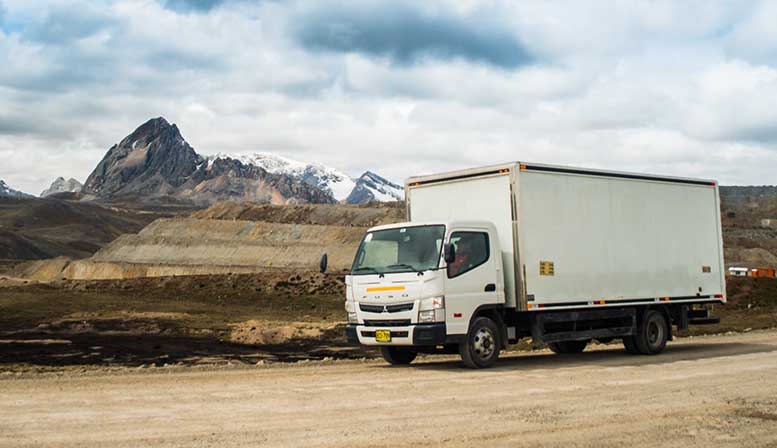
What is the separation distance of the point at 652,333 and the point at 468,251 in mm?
6236

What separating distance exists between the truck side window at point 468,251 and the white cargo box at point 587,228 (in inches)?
24.2

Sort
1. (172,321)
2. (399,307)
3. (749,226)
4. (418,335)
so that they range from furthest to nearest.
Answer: (749,226), (172,321), (399,307), (418,335)

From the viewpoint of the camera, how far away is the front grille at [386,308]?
1533 cm

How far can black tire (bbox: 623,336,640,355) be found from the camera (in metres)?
19.1

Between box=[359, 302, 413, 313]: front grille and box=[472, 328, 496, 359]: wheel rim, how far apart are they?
1.62m

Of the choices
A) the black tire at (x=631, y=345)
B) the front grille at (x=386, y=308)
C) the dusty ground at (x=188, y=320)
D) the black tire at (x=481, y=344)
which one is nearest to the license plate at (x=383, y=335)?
the front grille at (x=386, y=308)

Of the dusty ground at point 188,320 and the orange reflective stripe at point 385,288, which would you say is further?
the dusty ground at point 188,320

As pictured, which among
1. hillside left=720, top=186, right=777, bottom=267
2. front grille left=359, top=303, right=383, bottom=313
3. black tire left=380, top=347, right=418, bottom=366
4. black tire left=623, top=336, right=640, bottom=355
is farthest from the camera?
hillside left=720, top=186, right=777, bottom=267

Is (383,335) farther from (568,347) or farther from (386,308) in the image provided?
(568,347)

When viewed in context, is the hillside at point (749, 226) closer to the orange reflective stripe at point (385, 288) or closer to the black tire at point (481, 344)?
the black tire at point (481, 344)

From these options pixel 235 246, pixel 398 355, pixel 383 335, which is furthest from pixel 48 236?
pixel 383 335

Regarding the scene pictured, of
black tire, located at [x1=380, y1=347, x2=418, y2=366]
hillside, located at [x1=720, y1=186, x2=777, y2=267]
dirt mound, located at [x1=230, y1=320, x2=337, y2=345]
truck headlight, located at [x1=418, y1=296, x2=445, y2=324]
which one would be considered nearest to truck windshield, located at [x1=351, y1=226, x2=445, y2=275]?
truck headlight, located at [x1=418, y1=296, x2=445, y2=324]

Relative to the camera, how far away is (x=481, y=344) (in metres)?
16.2

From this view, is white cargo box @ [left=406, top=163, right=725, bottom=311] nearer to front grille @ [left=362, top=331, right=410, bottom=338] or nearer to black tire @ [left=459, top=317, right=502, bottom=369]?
black tire @ [left=459, top=317, right=502, bottom=369]
